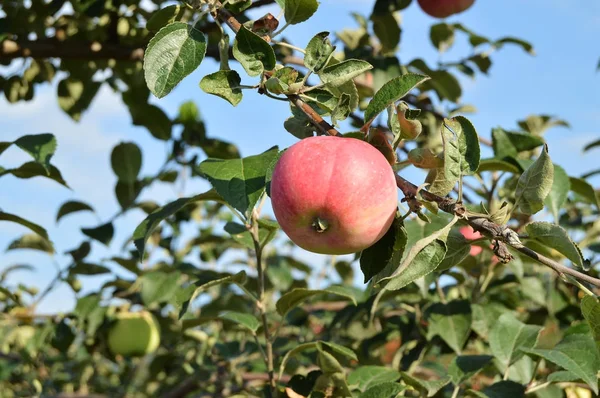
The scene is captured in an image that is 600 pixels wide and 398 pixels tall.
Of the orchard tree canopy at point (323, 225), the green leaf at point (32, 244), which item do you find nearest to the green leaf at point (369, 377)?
the orchard tree canopy at point (323, 225)

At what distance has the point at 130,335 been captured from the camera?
8.02 feet

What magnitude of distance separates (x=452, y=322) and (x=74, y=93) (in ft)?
5.72

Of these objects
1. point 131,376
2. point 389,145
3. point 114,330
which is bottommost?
point 131,376

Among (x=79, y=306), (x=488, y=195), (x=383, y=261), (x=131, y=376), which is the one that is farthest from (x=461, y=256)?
(x=131, y=376)

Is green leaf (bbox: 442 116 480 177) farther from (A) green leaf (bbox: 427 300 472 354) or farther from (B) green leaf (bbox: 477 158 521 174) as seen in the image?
(A) green leaf (bbox: 427 300 472 354)

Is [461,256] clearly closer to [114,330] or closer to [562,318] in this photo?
[562,318]

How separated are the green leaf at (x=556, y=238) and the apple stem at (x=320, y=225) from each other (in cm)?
28

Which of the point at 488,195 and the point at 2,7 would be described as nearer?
the point at 488,195

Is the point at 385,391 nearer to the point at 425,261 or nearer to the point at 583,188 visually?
the point at 425,261

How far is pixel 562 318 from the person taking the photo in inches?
81.5

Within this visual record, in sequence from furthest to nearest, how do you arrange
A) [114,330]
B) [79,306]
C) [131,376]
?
[131,376] → [114,330] → [79,306]

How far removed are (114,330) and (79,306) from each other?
0.72 feet

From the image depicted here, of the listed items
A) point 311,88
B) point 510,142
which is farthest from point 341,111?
point 510,142

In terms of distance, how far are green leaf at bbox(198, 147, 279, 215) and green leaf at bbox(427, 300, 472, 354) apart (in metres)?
0.78
